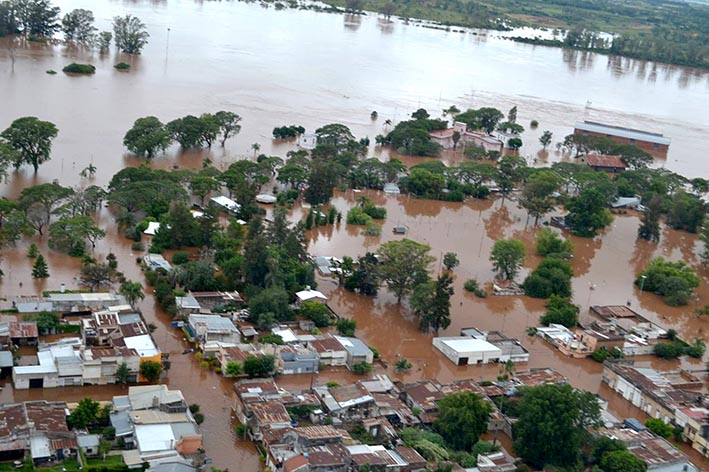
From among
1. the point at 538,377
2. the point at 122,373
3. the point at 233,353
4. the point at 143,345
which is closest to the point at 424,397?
the point at 538,377

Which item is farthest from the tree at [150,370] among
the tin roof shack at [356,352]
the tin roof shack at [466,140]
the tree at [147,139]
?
the tin roof shack at [466,140]

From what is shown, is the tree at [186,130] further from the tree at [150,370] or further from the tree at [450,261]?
the tree at [150,370]

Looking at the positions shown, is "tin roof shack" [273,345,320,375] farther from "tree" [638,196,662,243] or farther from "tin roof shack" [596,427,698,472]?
"tree" [638,196,662,243]

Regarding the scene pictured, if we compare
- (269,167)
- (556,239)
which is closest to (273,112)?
(269,167)

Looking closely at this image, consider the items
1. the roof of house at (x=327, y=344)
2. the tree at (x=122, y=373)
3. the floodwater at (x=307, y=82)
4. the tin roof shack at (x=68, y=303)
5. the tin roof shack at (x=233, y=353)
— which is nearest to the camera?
the tree at (x=122, y=373)

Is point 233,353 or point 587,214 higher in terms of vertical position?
point 587,214

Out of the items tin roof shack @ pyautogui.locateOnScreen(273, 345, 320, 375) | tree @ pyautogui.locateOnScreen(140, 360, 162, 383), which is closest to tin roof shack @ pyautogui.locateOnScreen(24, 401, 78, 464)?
tree @ pyautogui.locateOnScreen(140, 360, 162, 383)

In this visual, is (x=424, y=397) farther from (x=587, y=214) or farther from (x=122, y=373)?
(x=587, y=214)
